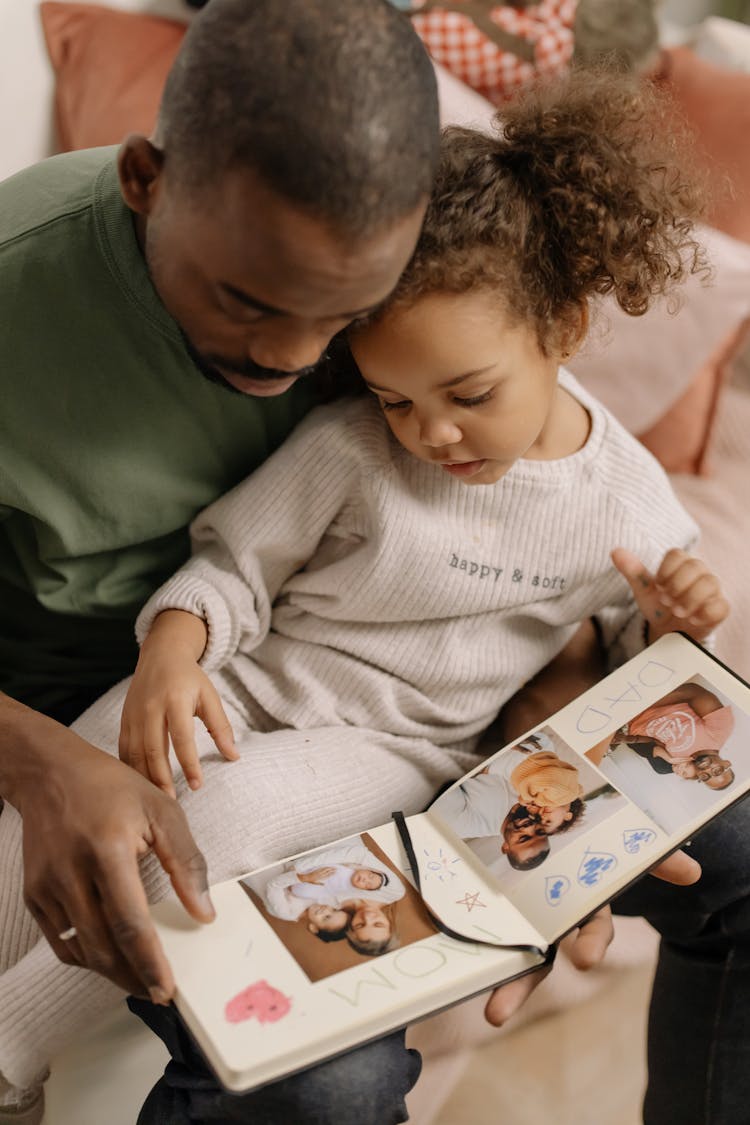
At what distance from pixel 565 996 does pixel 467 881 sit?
63 centimetres

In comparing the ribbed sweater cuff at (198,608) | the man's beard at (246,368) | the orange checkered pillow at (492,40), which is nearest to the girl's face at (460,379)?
the man's beard at (246,368)

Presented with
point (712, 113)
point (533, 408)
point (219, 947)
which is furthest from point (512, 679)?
point (712, 113)

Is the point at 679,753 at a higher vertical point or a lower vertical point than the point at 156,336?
lower

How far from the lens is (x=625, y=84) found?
1.00m

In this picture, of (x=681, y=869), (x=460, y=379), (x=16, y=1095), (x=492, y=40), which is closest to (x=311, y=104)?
(x=460, y=379)

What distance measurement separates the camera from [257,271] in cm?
68

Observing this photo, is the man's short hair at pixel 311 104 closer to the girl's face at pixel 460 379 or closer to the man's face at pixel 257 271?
the man's face at pixel 257 271

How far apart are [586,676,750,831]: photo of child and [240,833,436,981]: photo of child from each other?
20cm

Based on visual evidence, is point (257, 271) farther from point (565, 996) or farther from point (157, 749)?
point (565, 996)

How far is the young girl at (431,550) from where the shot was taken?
875mm

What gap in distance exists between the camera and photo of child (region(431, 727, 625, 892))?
2.81 feet

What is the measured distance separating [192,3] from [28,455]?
0.84 meters

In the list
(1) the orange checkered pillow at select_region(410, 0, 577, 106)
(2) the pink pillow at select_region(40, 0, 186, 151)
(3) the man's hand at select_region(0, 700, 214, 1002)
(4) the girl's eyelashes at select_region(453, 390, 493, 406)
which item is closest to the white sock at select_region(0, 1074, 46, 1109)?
(3) the man's hand at select_region(0, 700, 214, 1002)

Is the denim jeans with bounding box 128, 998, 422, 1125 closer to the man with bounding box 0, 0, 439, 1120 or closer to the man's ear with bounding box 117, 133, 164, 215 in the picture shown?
the man with bounding box 0, 0, 439, 1120
